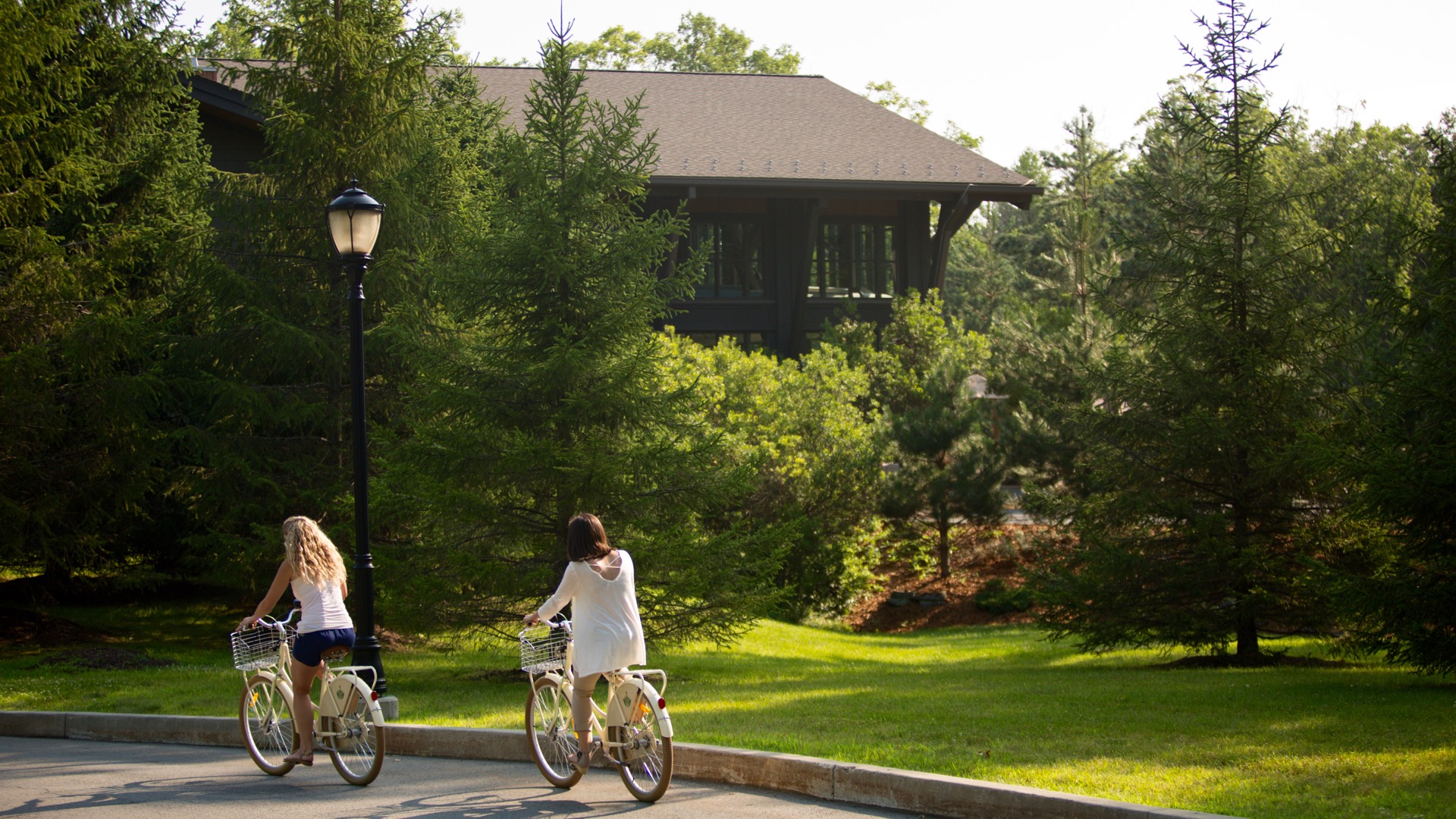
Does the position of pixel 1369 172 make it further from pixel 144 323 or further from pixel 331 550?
pixel 331 550

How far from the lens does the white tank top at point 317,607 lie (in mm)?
7578

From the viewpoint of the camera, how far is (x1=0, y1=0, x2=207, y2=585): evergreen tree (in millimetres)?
15008

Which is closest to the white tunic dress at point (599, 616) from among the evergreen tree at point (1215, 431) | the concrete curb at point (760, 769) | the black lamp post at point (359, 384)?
the concrete curb at point (760, 769)

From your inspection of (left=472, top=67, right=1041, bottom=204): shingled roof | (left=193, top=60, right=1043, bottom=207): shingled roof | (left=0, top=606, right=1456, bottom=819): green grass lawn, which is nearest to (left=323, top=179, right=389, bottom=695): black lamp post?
(left=0, top=606, right=1456, bottom=819): green grass lawn

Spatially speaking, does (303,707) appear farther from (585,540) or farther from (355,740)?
(585,540)

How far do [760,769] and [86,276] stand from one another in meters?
12.7

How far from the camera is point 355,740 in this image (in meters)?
7.55

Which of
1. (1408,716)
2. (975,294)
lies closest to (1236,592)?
(1408,716)

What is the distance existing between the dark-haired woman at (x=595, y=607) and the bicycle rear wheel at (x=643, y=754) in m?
0.29

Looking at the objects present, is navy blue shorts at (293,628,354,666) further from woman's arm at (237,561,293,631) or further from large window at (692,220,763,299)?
large window at (692,220,763,299)

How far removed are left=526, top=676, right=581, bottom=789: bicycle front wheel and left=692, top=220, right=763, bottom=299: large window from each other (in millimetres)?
24498

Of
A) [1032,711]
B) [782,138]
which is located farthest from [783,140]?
[1032,711]

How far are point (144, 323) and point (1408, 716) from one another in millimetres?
15048

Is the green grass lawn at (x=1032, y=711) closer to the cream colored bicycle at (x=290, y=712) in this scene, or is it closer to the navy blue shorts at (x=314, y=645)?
the cream colored bicycle at (x=290, y=712)
